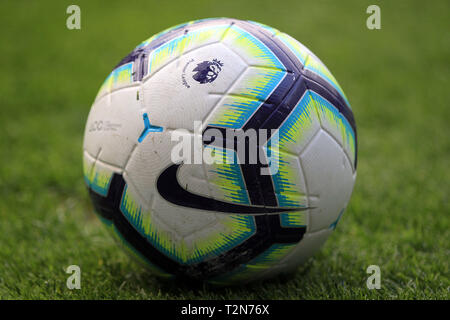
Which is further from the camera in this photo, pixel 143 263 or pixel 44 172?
pixel 44 172

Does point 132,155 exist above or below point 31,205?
above

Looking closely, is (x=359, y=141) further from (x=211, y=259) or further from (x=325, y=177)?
(x=211, y=259)

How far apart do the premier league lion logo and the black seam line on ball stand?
1.92 feet

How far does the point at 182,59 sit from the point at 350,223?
176 centimetres

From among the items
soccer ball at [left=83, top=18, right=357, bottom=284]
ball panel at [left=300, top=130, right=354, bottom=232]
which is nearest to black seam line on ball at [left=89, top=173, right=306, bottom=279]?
soccer ball at [left=83, top=18, right=357, bottom=284]

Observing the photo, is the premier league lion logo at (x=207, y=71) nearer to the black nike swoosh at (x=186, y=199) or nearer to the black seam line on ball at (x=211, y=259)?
the black nike swoosh at (x=186, y=199)

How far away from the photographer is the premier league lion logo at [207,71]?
6.82 ft

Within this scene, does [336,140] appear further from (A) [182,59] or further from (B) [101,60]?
(B) [101,60]

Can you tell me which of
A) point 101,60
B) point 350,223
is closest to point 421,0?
point 101,60

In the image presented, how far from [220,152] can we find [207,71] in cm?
37

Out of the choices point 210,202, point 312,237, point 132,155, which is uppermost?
point 132,155

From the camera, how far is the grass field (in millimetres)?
2576

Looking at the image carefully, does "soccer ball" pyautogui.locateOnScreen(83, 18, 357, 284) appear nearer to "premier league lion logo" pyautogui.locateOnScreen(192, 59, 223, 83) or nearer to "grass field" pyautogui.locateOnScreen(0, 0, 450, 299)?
"premier league lion logo" pyautogui.locateOnScreen(192, 59, 223, 83)

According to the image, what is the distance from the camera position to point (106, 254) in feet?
9.57
